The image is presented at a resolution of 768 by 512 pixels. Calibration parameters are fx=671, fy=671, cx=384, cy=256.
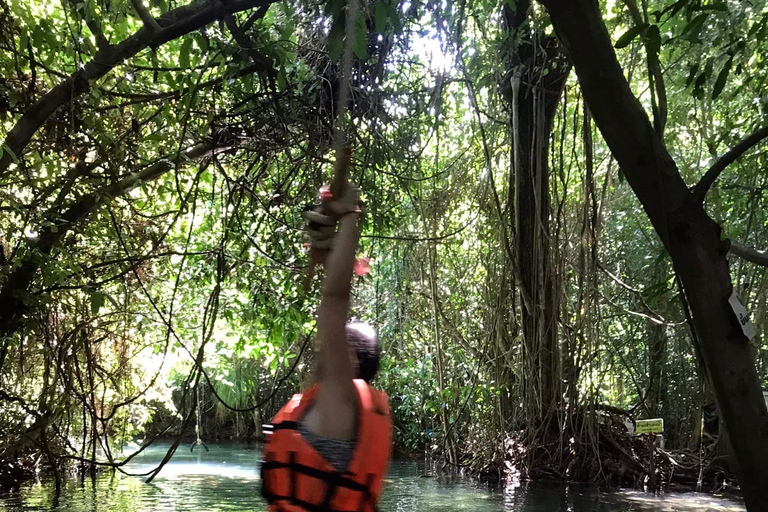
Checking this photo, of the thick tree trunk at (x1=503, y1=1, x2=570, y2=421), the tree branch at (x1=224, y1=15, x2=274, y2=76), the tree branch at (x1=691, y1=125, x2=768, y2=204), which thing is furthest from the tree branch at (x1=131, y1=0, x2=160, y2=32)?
the thick tree trunk at (x1=503, y1=1, x2=570, y2=421)

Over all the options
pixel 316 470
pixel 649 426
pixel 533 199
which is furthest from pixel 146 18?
pixel 649 426

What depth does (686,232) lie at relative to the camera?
154 cm

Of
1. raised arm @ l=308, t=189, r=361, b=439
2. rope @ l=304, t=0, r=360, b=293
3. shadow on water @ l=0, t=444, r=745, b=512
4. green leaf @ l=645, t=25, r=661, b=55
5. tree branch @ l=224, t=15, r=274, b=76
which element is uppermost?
tree branch @ l=224, t=15, r=274, b=76

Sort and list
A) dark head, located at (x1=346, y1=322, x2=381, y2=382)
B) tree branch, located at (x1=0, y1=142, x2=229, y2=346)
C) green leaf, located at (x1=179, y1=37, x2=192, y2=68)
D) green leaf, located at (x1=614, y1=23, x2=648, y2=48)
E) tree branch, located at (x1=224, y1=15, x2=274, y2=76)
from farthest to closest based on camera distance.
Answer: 1. tree branch, located at (x1=0, y1=142, x2=229, y2=346)
2. green leaf, located at (x1=179, y1=37, x2=192, y2=68)
3. tree branch, located at (x1=224, y1=15, x2=274, y2=76)
4. green leaf, located at (x1=614, y1=23, x2=648, y2=48)
5. dark head, located at (x1=346, y1=322, x2=381, y2=382)

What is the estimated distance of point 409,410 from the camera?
9.17 metres

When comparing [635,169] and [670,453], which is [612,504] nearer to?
[670,453]

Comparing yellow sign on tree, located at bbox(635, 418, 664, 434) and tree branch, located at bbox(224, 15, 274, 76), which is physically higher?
tree branch, located at bbox(224, 15, 274, 76)

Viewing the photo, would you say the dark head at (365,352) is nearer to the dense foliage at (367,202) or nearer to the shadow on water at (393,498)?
the dense foliage at (367,202)

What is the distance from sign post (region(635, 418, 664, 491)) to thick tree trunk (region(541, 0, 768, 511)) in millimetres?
3811

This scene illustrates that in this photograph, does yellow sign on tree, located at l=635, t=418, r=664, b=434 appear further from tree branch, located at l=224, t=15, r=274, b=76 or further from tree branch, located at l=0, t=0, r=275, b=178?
tree branch, located at l=0, t=0, r=275, b=178

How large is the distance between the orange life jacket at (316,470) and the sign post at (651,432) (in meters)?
4.43

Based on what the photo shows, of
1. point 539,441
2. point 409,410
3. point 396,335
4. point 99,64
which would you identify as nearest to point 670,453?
point 539,441

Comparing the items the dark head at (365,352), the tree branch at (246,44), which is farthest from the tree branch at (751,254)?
the tree branch at (246,44)

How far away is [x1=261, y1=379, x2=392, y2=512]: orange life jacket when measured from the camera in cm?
107
